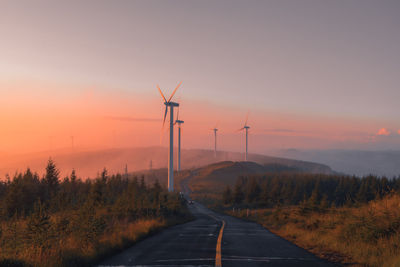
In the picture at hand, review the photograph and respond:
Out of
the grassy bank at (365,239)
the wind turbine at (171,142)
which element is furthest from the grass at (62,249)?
the wind turbine at (171,142)

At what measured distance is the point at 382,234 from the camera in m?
11.9

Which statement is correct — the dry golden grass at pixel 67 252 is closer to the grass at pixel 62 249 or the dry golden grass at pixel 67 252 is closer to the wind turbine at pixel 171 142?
the grass at pixel 62 249

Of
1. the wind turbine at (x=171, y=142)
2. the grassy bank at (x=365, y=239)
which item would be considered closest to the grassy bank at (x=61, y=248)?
the grassy bank at (x=365, y=239)

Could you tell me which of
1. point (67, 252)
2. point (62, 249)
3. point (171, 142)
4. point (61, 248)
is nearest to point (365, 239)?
point (67, 252)

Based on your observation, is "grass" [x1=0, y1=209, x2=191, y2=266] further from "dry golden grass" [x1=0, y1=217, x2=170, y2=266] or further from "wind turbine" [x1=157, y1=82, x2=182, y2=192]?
"wind turbine" [x1=157, y1=82, x2=182, y2=192]

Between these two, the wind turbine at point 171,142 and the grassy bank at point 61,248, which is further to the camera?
the wind turbine at point 171,142

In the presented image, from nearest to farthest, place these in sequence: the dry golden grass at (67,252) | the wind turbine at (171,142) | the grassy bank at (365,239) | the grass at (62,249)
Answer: the dry golden grass at (67,252) < the grass at (62,249) < the grassy bank at (365,239) < the wind turbine at (171,142)

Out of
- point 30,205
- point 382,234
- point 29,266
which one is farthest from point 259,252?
point 30,205

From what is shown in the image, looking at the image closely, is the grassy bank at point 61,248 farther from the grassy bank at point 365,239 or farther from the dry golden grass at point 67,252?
the grassy bank at point 365,239

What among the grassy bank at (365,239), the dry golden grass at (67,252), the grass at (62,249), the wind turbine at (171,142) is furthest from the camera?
the wind turbine at (171,142)

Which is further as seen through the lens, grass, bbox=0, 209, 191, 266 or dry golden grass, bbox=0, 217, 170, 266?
grass, bbox=0, 209, 191, 266

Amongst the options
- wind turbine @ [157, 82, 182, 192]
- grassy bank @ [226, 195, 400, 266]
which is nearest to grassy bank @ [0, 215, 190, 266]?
grassy bank @ [226, 195, 400, 266]

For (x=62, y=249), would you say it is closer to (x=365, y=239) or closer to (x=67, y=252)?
(x=67, y=252)

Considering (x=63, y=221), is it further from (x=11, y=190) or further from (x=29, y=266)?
(x=11, y=190)
